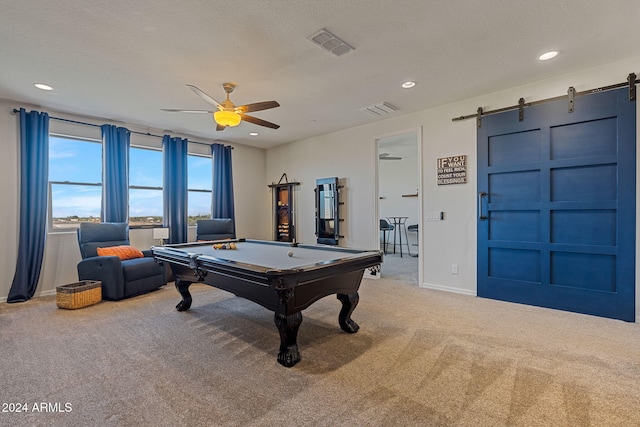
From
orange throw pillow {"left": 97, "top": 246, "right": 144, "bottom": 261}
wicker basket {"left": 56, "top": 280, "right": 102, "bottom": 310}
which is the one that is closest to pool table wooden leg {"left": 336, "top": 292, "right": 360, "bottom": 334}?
wicker basket {"left": 56, "top": 280, "right": 102, "bottom": 310}

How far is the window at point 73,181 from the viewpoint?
14.3 ft

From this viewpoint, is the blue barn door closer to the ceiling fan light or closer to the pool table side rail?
the pool table side rail

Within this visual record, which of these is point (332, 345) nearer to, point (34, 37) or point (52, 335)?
point (52, 335)

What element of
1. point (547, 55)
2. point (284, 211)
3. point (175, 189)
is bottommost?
point (284, 211)

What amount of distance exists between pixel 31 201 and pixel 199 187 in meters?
2.54


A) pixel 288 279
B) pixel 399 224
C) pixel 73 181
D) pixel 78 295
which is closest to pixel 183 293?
pixel 78 295

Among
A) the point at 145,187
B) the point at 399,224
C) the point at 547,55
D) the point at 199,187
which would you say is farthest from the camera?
the point at 399,224

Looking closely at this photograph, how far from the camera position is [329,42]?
258 cm

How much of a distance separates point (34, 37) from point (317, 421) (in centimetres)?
364

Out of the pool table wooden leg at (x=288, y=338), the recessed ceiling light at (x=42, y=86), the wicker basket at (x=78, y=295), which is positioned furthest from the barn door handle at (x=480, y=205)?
the recessed ceiling light at (x=42, y=86)

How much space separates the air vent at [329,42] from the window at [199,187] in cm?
417

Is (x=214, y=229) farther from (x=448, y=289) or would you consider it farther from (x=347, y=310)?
(x=448, y=289)

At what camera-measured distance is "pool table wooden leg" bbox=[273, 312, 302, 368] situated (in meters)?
2.16

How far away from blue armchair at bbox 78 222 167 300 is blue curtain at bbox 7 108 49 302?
522 millimetres
